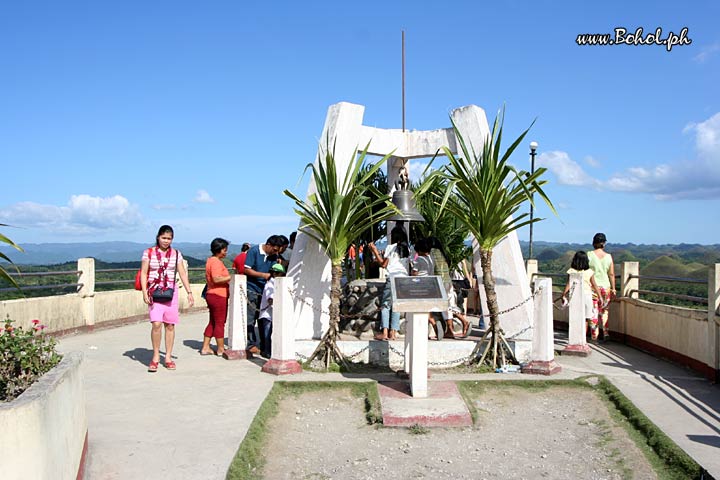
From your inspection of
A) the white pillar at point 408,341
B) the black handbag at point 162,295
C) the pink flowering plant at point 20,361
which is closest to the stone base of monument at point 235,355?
the black handbag at point 162,295

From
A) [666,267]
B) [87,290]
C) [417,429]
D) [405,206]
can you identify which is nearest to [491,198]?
[405,206]

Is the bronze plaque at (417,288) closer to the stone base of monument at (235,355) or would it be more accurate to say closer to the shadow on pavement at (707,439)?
the shadow on pavement at (707,439)

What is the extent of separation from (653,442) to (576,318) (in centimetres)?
340

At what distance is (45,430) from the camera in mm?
3186

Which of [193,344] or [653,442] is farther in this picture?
[193,344]

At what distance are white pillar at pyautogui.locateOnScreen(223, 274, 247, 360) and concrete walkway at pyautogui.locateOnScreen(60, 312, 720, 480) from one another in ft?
0.67

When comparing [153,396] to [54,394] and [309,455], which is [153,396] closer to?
[309,455]

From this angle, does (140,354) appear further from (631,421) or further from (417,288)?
(631,421)

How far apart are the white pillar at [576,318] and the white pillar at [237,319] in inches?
168

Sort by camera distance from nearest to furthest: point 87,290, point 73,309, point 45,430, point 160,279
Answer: point 45,430, point 160,279, point 73,309, point 87,290

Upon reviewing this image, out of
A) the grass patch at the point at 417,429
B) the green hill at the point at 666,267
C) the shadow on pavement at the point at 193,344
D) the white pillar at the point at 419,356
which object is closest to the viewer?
the grass patch at the point at 417,429

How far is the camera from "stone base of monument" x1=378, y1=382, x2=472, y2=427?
5.79m

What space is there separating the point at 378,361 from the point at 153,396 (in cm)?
278

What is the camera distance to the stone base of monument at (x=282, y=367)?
24.0 feet
